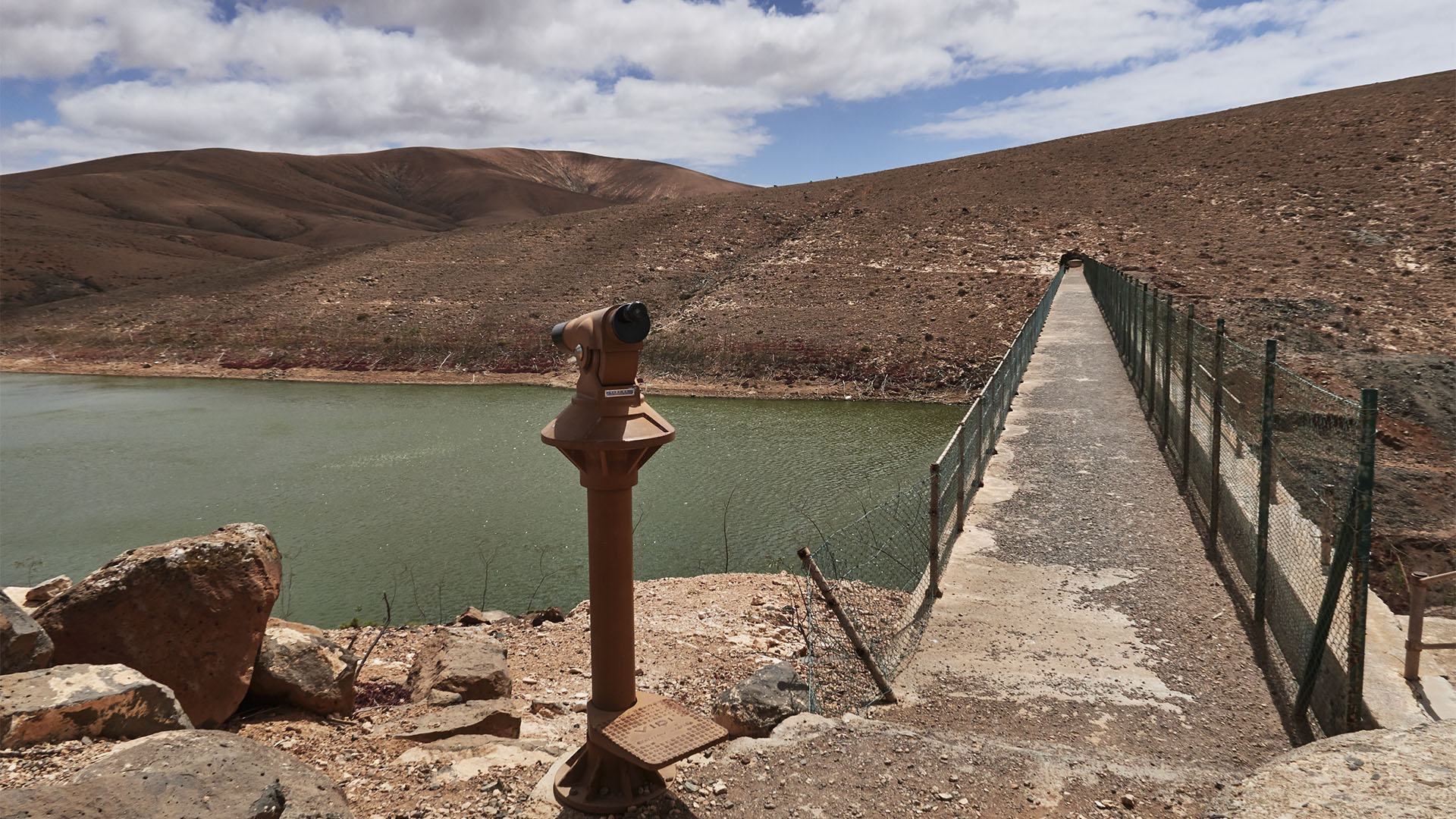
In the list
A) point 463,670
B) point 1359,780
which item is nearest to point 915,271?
point 463,670

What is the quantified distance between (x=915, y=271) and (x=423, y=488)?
3056 centimetres

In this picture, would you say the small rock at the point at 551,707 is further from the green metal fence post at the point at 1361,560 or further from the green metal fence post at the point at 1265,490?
the green metal fence post at the point at 1265,490

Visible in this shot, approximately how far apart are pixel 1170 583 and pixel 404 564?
10.3m

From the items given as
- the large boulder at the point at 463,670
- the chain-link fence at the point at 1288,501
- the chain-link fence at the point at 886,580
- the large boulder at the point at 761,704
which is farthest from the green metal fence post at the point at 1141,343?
the large boulder at the point at 463,670

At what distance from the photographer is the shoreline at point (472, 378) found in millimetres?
30953

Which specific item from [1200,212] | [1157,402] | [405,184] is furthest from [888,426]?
[405,184]

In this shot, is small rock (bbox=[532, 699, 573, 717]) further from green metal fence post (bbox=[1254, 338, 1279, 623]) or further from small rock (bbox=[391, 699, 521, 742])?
green metal fence post (bbox=[1254, 338, 1279, 623])

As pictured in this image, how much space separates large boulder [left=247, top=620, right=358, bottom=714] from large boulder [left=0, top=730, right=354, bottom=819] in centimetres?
194

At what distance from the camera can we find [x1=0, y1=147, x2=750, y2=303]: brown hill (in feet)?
216

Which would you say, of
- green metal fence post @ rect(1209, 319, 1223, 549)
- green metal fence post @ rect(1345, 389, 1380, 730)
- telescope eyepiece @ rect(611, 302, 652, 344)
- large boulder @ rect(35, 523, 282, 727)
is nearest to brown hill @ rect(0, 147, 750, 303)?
large boulder @ rect(35, 523, 282, 727)

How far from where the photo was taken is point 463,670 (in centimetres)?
637

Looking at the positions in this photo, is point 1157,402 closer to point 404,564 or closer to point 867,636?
point 867,636

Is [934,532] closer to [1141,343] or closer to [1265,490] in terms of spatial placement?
[1265,490]

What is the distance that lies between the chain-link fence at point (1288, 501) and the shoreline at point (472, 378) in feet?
63.0
